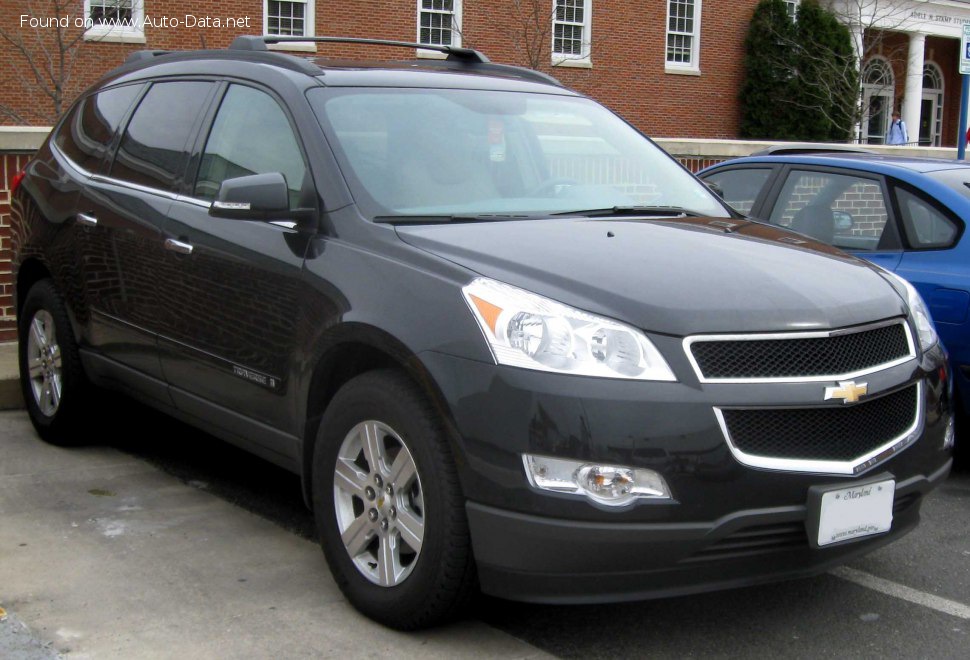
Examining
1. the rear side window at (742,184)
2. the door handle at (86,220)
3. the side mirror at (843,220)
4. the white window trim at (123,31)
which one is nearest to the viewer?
the door handle at (86,220)

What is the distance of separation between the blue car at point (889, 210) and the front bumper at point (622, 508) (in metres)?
2.53

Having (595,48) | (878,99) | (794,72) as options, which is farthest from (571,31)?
(878,99)

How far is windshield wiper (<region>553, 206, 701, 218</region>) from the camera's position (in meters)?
4.52

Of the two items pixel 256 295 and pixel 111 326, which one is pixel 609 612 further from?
pixel 111 326

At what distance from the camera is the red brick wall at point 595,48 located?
2038 cm

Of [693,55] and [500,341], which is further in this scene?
[693,55]

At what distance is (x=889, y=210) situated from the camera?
6.25 m

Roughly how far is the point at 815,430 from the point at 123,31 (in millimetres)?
19880

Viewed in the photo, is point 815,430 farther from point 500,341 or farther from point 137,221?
point 137,221

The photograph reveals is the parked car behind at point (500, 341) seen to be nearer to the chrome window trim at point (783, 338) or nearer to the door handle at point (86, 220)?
the chrome window trim at point (783, 338)

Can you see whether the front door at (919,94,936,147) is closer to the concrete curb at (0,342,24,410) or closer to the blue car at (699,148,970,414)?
the blue car at (699,148,970,414)

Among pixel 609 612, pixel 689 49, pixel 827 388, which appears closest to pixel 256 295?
pixel 609 612

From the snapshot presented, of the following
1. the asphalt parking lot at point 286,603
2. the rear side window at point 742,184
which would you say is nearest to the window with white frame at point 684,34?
the rear side window at point 742,184

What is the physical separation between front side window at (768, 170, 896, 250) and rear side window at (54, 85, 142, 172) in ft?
11.7
